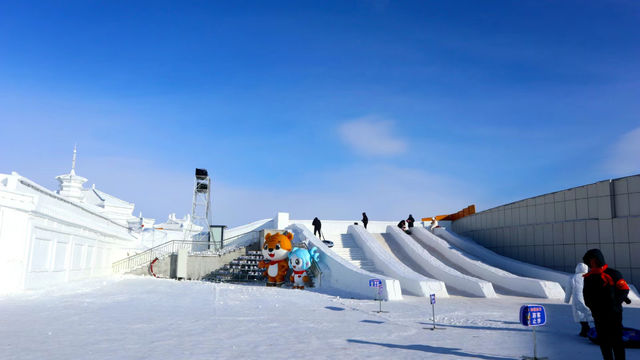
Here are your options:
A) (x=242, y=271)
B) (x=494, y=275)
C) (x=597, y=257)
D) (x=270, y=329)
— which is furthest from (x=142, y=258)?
(x=597, y=257)

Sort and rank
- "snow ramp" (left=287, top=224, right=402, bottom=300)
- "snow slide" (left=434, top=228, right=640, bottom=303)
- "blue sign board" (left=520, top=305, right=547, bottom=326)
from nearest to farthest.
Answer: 1. "blue sign board" (left=520, top=305, right=547, bottom=326)
2. "snow ramp" (left=287, top=224, right=402, bottom=300)
3. "snow slide" (left=434, top=228, right=640, bottom=303)

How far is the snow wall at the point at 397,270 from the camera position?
15828 millimetres

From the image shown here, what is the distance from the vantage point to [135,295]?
15344mm

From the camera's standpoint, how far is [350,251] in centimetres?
2288

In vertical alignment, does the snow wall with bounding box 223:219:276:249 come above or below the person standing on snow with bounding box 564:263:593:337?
above

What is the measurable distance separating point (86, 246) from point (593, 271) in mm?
20985

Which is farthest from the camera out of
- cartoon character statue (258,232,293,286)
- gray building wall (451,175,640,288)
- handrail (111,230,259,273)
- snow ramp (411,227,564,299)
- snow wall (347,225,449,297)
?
handrail (111,230,259,273)

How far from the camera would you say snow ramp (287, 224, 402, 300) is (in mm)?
14841

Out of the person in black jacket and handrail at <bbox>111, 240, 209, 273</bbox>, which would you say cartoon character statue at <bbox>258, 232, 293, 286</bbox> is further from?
the person in black jacket

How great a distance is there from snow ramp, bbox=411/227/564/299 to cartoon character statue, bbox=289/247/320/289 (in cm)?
659

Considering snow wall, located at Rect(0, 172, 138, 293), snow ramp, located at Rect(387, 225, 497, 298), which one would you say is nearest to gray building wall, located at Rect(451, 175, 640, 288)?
snow ramp, located at Rect(387, 225, 497, 298)

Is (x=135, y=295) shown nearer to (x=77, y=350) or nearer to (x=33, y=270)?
(x=33, y=270)

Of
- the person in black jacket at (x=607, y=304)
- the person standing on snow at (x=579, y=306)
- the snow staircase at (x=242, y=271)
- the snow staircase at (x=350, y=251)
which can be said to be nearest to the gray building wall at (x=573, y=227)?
the snow staircase at (x=350, y=251)

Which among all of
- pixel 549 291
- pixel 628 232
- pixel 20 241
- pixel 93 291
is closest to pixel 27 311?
pixel 20 241
